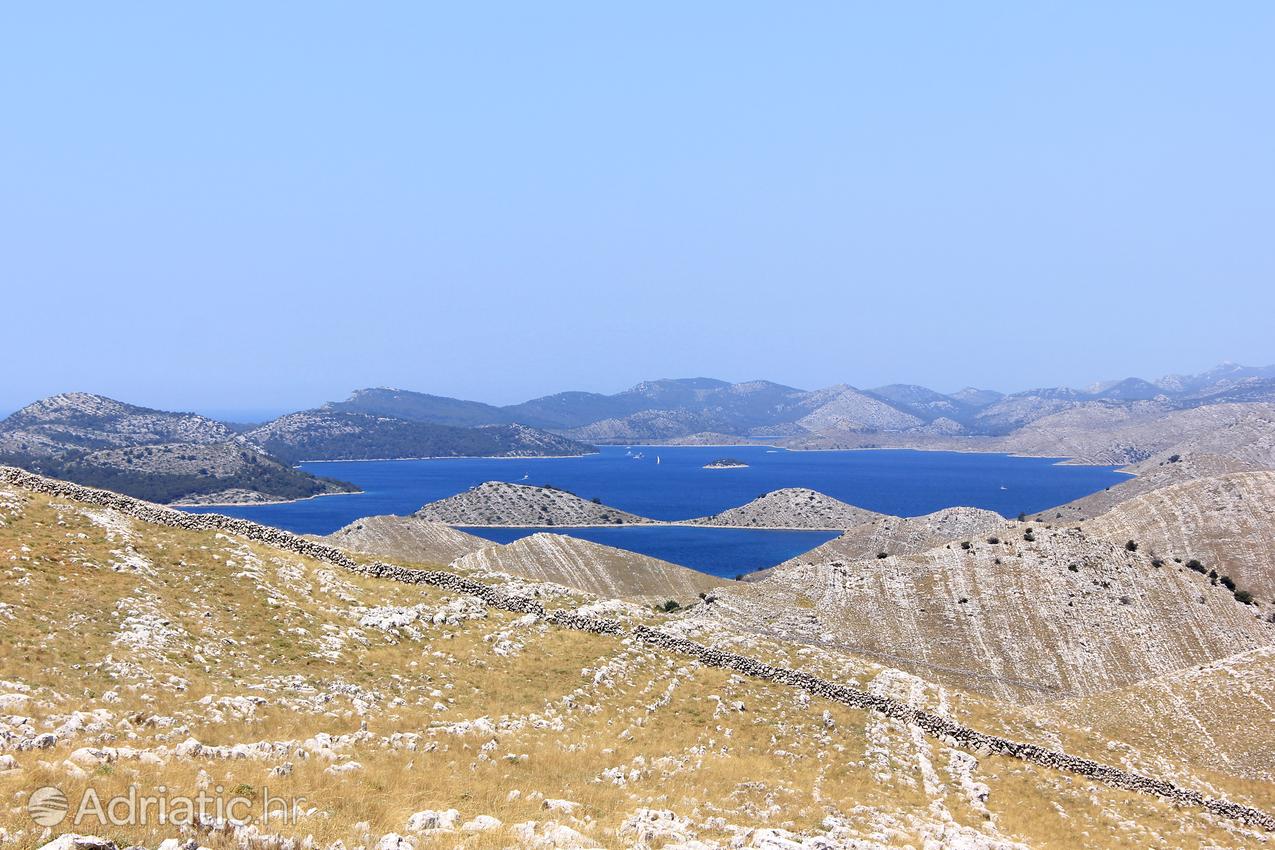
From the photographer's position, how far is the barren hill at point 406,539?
133625 mm

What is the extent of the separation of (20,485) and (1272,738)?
222ft

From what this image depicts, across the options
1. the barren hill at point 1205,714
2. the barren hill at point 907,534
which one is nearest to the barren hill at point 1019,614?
the barren hill at point 1205,714

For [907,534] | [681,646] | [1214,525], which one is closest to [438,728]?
[681,646]

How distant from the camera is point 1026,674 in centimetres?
7150

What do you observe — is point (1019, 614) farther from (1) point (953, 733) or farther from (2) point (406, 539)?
(2) point (406, 539)

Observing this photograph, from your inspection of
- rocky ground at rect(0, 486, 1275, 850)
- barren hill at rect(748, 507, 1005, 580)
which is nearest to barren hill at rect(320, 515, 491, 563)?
barren hill at rect(748, 507, 1005, 580)

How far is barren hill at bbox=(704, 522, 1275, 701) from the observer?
238 ft

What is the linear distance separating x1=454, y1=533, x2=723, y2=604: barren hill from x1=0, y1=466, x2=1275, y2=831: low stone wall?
62720mm

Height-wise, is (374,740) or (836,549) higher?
(374,740)

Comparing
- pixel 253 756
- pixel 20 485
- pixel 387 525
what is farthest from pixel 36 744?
pixel 387 525

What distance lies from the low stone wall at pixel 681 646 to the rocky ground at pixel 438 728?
3.17ft

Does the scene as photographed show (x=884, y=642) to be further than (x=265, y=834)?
Yes

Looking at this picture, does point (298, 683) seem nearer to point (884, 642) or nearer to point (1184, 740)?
point (1184, 740)

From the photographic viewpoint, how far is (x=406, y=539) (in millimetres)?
140000
